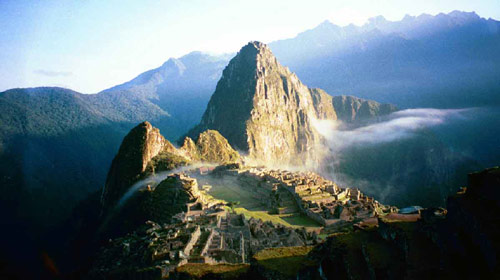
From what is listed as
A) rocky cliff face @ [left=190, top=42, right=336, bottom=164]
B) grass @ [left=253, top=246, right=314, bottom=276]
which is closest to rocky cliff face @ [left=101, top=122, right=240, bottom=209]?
grass @ [left=253, top=246, right=314, bottom=276]

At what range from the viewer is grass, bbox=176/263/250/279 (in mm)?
12516

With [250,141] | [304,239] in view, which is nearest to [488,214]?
[304,239]

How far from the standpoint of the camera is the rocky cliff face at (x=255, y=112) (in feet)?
517

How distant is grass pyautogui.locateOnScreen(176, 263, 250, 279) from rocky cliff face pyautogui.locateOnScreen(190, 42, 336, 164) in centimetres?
13099

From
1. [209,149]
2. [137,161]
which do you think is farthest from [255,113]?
[137,161]

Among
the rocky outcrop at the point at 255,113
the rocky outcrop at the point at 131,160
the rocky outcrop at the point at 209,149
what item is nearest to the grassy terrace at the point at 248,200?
the rocky outcrop at the point at 131,160

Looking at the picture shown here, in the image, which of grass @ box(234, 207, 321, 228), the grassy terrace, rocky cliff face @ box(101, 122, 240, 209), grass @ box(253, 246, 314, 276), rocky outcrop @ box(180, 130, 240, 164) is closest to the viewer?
grass @ box(253, 246, 314, 276)

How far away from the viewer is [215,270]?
12.9 m

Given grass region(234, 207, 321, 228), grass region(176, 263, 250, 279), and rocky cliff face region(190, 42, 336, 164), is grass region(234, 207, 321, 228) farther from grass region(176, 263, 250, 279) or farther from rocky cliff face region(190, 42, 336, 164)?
rocky cliff face region(190, 42, 336, 164)

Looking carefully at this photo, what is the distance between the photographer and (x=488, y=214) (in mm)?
9602

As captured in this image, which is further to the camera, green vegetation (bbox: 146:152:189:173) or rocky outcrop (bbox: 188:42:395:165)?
rocky outcrop (bbox: 188:42:395:165)

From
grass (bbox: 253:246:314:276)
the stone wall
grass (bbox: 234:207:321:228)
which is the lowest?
grass (bbox: 234:207:321:228)

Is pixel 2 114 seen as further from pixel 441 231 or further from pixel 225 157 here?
pixel 441 231

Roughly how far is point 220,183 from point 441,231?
2150 inches
